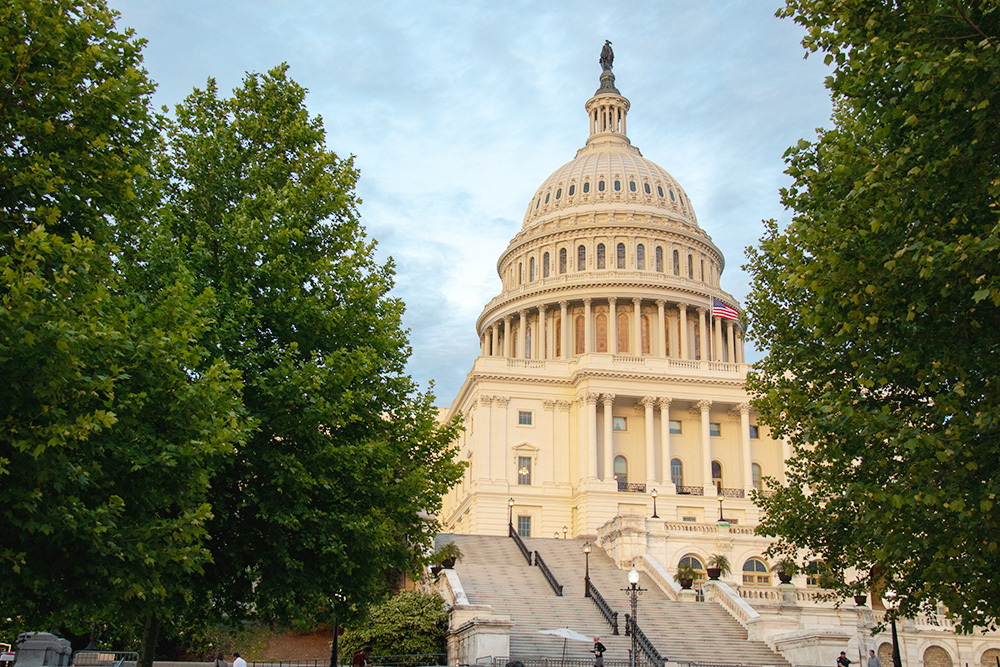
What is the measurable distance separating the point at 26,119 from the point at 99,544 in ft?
19.3

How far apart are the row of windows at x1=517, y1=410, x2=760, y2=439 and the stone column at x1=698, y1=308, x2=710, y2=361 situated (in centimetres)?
1348

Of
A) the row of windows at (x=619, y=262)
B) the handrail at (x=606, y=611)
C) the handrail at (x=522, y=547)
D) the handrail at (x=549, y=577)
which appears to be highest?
the row of windows at (x=619, y=262)

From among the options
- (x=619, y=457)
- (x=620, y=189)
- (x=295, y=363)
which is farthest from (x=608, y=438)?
(x=295, y=363)

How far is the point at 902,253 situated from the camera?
1354 cm

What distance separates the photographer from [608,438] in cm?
7138

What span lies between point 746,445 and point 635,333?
17793mm

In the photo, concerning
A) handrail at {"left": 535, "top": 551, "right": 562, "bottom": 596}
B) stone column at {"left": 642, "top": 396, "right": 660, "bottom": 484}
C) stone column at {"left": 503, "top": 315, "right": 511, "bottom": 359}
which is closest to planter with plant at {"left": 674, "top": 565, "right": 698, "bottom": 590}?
handrail at {"left": 535, "top": 551, "right": 562, "bottom": 596}

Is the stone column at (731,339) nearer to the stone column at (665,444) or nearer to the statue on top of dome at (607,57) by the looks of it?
the stone column at (665,444)

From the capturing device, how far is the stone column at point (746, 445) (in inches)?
2822

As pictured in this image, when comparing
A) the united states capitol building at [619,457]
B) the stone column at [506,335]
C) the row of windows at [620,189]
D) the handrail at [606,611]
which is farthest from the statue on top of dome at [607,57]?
the handrail at [606,611]

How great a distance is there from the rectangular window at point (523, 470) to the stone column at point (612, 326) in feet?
55.3

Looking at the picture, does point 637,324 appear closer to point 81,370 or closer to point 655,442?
point 655,442

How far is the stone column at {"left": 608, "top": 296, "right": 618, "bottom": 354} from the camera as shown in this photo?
85.6m

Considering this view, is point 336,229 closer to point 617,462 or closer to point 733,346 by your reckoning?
point 617,462
